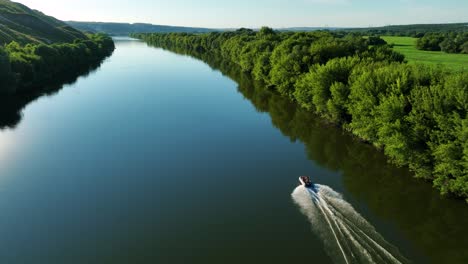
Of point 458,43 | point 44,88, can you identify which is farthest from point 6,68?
point 458,43

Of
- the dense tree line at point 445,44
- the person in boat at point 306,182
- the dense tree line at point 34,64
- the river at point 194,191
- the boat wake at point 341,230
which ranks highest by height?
the dense tree line at point 445,44

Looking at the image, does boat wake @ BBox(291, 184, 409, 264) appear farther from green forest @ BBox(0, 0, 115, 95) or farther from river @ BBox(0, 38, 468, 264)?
green forest @ BBox(0, 0, 115, 95)

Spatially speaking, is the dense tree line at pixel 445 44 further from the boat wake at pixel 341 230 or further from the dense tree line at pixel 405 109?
the boat wake at pixel 341 230

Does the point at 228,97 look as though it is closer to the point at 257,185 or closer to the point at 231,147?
the point at 231,147

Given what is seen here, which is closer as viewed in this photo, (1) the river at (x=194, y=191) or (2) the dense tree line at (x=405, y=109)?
(1) the river at (x=194, y=191)

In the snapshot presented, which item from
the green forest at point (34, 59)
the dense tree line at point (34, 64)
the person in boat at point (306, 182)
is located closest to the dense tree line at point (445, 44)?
the person in boat at point (306, 182)

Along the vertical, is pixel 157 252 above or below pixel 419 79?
below

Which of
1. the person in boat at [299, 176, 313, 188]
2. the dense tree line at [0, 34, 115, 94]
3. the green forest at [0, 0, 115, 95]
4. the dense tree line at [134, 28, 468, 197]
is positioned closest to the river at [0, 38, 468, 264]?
the person in boat at [299, 176, 313, 188]

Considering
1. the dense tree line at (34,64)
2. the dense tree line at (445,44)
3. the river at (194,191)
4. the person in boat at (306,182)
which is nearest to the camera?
the river at (194,191)
